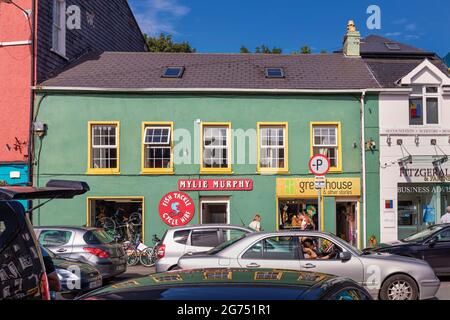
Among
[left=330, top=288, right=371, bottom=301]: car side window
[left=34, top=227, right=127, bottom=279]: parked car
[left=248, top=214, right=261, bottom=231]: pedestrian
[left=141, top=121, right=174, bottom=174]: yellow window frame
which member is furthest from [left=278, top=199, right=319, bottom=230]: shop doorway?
[left=330, top=288, right=371, bottom=301]: car side window

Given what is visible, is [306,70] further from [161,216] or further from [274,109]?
[161,216]

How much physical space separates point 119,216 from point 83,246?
6144 mm

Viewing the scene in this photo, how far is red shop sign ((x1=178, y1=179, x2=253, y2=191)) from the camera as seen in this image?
18500 millimetres

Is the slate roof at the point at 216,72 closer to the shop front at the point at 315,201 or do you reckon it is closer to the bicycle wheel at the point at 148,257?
the shop front at the point at 315,201

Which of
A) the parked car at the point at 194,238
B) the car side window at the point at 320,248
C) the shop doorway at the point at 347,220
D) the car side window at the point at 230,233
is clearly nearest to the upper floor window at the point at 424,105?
the shop doorway at the point at 347,220

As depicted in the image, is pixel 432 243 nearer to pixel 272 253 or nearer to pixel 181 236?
pixel 272 253

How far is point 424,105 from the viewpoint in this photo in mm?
19078

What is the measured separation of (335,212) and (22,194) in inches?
557

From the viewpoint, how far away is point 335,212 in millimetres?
18609

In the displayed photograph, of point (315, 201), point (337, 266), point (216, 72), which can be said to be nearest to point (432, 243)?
point (337, 266)

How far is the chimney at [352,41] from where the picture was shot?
71.3ft

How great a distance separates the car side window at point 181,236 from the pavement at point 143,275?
1.54 meters

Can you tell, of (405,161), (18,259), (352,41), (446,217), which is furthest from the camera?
(352,41)

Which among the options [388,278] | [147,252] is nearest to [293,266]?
[388,278]
